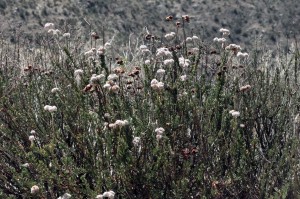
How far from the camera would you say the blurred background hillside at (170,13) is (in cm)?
3069

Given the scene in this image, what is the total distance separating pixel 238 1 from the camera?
3659 cm

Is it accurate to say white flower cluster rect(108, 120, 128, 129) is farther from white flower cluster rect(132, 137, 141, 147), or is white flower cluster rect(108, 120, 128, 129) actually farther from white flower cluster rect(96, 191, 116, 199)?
white flower cluster rect(96, 191, 116, 199)

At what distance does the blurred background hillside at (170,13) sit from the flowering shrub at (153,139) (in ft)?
84.6

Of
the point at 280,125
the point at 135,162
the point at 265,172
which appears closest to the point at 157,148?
the point at 135,162

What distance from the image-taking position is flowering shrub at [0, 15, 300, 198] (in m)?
3.62

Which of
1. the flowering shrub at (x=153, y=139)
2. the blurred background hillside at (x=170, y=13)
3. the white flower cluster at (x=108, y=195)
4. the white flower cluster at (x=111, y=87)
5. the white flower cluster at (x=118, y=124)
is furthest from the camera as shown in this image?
the blurred background hillside at (x=170, y=13)

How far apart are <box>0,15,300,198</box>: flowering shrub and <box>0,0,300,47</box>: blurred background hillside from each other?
2579 cm

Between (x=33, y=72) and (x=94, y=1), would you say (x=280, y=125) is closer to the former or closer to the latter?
(x=33, y=72)

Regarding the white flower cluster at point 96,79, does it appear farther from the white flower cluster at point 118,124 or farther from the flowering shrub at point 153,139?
the white flower cluster at point 118,124

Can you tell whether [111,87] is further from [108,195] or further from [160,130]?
[108,195]

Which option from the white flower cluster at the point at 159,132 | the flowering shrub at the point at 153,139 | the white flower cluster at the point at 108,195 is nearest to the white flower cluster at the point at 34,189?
the flowering shrub at the point at 153,139

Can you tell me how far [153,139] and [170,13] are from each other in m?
31.3

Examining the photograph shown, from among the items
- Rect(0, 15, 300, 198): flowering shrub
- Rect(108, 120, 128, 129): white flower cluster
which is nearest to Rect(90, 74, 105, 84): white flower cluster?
Rect(0, 15, 300, 198): flowering shrub

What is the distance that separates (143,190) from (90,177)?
0.41 m
